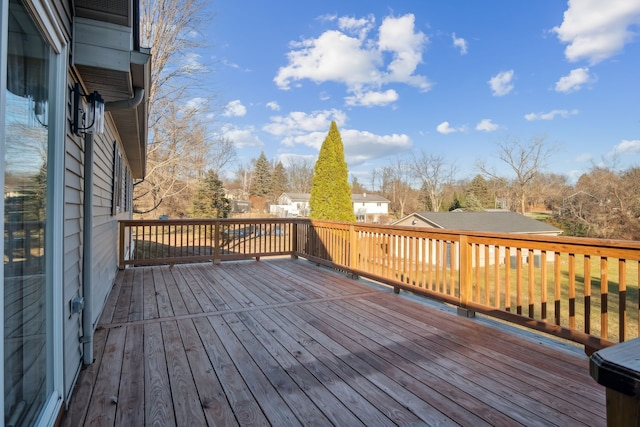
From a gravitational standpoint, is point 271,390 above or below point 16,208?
below

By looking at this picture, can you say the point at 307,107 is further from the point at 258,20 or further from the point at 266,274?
the point at 266,274

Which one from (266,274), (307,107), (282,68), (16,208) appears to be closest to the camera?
(16,208)

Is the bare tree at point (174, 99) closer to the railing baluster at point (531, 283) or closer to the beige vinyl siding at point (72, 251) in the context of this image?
the beige vinyl siding at point (72, 251)

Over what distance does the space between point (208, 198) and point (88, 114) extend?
16215 mm

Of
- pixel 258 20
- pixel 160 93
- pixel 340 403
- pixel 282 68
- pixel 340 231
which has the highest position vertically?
pixel 282 68

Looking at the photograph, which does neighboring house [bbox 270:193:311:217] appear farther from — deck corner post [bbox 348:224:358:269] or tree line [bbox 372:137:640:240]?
deck corner post [bbox 348:224:358:269]

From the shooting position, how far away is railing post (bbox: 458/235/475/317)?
334 centimetres

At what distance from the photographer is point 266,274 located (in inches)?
212

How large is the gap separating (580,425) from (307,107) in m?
26.2

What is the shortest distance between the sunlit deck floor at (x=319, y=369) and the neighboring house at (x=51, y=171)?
410mm

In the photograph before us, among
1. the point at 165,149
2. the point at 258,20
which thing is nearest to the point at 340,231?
the point at 258,20

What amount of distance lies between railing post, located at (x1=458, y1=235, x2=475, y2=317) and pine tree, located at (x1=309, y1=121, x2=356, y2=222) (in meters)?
12.2


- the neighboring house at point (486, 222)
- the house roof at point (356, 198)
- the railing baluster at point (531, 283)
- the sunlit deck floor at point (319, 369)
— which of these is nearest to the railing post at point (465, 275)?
the sunlit deck floor at point (319, 369)

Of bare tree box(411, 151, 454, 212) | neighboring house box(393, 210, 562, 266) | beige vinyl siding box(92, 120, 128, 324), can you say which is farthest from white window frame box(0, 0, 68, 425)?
bare tree box(411, 151, 454, 212)
